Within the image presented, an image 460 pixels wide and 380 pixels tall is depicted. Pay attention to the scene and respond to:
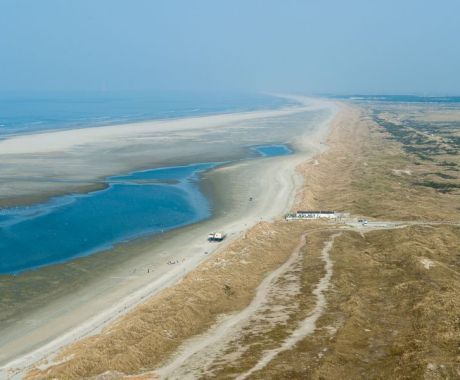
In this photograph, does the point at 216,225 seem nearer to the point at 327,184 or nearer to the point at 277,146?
the point at 327,184

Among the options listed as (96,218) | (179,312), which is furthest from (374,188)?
(179,312)

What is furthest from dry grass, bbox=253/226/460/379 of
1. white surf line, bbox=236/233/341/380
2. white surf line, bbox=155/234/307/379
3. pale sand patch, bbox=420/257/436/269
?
white surf line, bbox=155/234/307/379

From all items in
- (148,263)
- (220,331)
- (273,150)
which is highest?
(273,150)

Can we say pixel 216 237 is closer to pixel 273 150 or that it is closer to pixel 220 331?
pixel 220 331

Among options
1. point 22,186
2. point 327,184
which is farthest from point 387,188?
→ point 22,186

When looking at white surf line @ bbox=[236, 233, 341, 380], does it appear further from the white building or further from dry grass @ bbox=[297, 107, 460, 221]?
dry grass @ bbox=[297, 107, 460, 221]

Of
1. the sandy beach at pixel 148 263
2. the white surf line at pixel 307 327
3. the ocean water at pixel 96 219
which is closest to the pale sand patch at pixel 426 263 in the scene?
the white surf line at pixel 307 327

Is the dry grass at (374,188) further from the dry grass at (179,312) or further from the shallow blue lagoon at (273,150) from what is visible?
the dry grass at (179,312)
